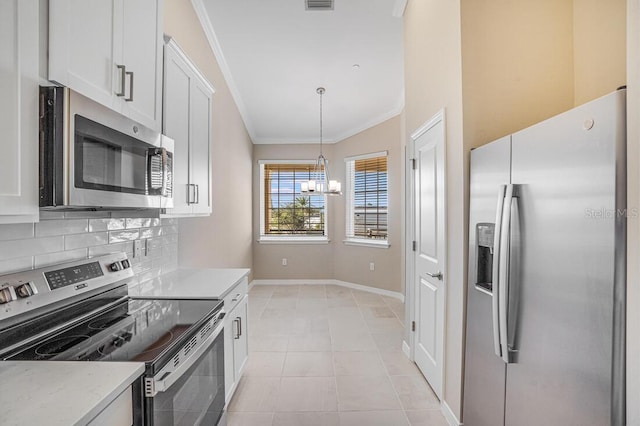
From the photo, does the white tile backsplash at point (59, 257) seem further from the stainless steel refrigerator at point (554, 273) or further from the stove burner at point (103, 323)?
the stainless steel refrigerator at point (554, 273)

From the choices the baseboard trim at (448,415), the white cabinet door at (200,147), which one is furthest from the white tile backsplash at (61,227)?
the baseboard trim at (448,415)

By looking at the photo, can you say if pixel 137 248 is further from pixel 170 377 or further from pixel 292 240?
pixel 292 240

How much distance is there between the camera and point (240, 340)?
92.8 inches

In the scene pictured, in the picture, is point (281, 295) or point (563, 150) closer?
point (563, 150)

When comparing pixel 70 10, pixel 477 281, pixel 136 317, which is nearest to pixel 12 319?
pixel 136 317

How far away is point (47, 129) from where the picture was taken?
3.25 ft

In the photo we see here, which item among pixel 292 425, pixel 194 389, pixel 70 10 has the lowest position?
pixel 292 425

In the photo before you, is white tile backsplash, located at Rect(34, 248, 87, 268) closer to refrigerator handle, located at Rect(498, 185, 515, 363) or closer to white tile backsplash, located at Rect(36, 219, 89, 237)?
white tile backsplash, located at Rect(36, 219, 89, 237)

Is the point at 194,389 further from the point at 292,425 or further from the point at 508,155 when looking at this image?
the point at 508,155

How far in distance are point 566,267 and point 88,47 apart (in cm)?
195

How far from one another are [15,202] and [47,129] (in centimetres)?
25

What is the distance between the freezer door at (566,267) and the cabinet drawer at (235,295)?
161cm

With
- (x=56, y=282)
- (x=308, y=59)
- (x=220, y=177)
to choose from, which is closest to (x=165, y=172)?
(x=56, y=282)

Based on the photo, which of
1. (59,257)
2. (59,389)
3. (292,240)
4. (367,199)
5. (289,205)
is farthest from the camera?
(289,205)
